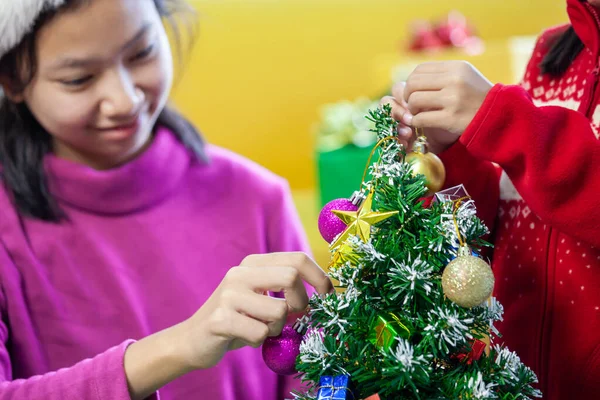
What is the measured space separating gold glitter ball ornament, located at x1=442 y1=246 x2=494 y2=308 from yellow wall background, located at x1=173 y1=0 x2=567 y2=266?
202cm

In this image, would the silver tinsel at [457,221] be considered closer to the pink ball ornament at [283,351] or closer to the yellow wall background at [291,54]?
the pink ball ornament at [283,351]

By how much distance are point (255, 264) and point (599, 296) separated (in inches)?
12.0

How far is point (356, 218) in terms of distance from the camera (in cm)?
53

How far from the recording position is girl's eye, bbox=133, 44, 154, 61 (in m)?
0.80

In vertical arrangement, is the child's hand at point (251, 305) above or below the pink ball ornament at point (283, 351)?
above

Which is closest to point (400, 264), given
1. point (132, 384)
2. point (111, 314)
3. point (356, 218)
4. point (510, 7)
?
point (356, 218)

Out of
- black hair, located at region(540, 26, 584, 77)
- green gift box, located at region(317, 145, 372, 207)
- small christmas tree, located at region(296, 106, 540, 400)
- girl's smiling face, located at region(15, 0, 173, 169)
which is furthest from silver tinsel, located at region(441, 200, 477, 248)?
green gift box, located at region(317, 145, 372, 207)

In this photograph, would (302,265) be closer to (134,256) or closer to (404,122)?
(404,122)

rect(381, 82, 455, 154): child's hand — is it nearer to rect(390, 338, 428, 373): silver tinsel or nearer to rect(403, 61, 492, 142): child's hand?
rect(403, 61, 492, 142): child's hand

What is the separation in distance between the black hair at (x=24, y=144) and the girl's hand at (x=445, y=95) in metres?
0.44

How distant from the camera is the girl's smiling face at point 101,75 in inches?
29.6

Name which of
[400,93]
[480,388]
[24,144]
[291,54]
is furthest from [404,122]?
[291,54]

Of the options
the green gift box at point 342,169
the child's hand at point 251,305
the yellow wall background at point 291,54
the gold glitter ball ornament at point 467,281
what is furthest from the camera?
the yellow wall background at point 291,54

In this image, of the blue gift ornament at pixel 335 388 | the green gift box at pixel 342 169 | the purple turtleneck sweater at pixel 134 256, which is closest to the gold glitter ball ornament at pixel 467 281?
the blue gift ornament at pixel 335 388
